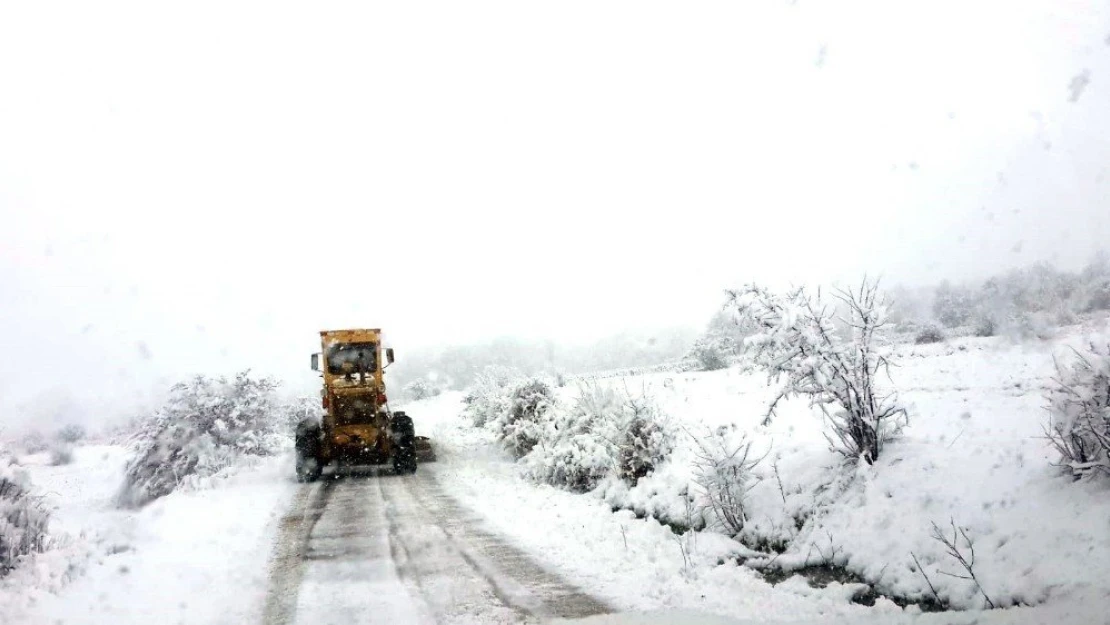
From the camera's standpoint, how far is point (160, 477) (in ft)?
59.8

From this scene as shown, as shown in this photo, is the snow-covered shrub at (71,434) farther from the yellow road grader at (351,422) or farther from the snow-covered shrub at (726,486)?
the snow-covered shrub at (726,486)

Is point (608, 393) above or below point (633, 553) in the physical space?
above

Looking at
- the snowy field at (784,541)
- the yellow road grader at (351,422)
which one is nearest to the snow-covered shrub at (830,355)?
the snowy field at (784,541)

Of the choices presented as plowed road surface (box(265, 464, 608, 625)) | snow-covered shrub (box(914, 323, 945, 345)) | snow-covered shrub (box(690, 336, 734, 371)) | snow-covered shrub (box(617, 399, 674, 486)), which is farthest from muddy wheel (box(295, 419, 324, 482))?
snow-covered shrub (box(914, 323, 945, 345))

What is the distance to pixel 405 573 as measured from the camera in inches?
274

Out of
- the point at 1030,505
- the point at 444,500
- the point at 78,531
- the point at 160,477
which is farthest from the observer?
the point at 160,477

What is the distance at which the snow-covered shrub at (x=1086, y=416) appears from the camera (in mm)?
5461

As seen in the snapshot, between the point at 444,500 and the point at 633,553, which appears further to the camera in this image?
the point at 444,500

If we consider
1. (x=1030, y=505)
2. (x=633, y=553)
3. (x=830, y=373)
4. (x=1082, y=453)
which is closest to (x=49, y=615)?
(x=633, y=553)

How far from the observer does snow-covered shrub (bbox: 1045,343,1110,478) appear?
5461 mm

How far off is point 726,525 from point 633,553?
1148mm

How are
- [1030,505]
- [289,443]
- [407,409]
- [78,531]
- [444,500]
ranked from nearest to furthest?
[1030,505] → [78,531] → [444,500] → [289,443] → [407,409]

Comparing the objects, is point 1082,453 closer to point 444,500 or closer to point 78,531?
point 444,500

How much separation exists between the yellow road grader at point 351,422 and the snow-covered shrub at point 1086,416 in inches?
470
